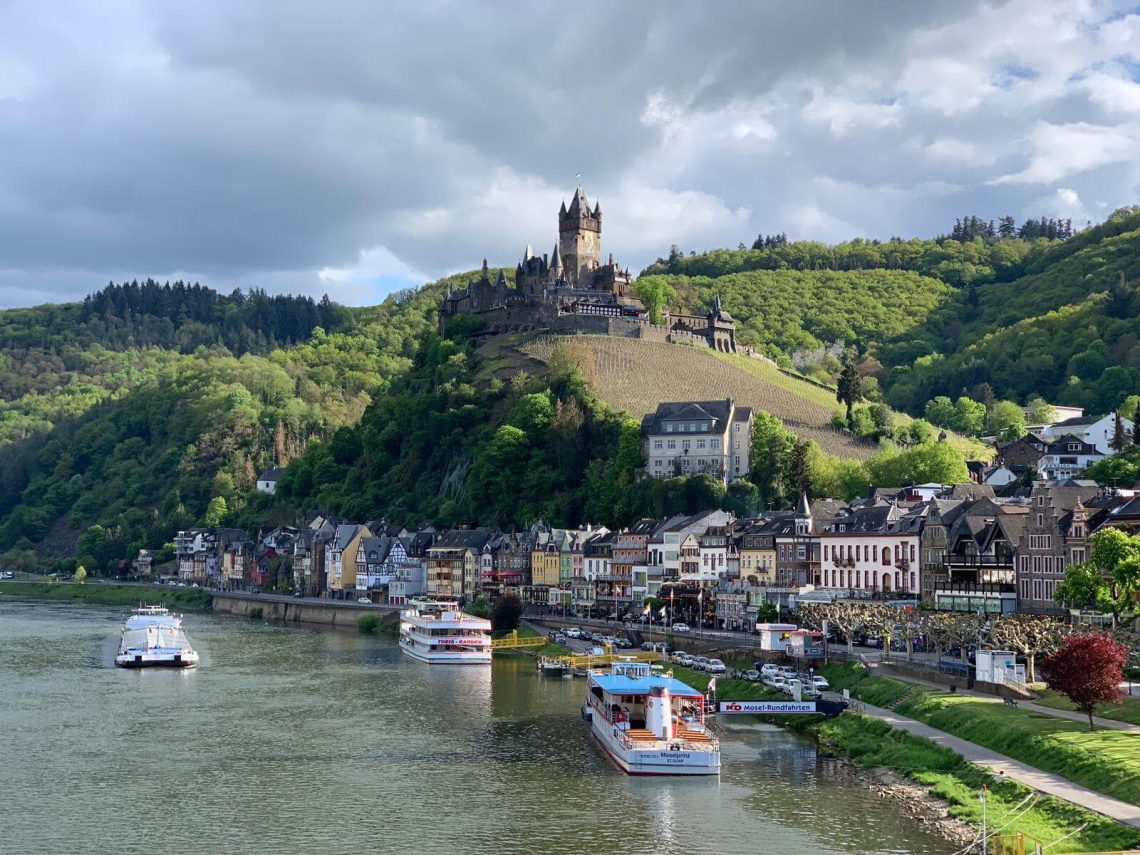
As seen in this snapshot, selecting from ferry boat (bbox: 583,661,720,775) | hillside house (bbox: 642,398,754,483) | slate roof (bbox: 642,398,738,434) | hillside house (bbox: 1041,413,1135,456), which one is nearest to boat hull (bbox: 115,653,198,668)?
ferry boat (bbox: 583,661,720,775)

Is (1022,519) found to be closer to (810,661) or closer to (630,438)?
(810,661)

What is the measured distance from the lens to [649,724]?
180ft

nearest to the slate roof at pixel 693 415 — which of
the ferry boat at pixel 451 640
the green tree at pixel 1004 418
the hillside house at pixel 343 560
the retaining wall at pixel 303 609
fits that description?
the retaining wall at pixel 303 609

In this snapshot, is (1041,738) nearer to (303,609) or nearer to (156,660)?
(156,660)

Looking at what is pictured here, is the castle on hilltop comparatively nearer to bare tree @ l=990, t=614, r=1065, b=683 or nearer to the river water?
the river water

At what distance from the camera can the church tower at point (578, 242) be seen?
178 metres

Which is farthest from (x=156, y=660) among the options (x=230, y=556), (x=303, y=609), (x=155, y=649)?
(x=230, y=556)

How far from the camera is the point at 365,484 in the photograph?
16262 centimetres

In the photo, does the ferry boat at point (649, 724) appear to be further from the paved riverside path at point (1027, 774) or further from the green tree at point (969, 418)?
the green tree at point (969, 418)

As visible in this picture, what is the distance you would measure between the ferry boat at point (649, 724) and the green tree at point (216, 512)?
13134 cm

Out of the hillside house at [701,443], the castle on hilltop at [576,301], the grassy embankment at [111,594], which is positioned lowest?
the grassy embankment at [111,594]

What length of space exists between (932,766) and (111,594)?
130 metres

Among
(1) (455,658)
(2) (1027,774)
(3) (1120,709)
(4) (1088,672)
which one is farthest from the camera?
(1) (455,658)

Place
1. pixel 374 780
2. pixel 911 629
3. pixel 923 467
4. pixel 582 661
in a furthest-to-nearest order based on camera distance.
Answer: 1. pixel 923 467
2. pixel 582 661
3. pixel 911 629
4. pixel 374 780
